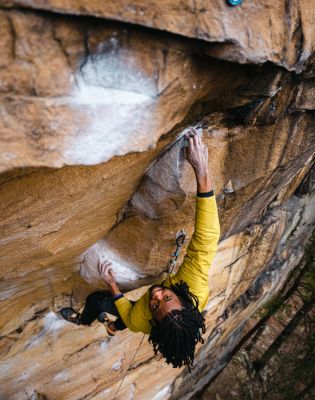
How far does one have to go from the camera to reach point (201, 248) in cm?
223

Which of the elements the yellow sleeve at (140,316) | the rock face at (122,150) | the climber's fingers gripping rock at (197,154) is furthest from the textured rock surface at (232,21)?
the yellow sleeve at (140,316)

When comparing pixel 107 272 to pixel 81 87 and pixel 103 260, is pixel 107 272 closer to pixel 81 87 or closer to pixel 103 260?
pixel 103 260

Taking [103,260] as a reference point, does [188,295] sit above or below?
above

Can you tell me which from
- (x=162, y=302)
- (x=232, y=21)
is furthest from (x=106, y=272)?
(x=232, y=21)

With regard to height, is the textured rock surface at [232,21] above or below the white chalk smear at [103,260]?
above

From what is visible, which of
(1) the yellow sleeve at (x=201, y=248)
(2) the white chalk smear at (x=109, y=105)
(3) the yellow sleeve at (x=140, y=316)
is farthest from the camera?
(3) the yellow sleeve at (x=140, y=316)

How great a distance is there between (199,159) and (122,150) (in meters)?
0.65

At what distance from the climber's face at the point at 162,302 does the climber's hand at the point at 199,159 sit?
0.62 meters

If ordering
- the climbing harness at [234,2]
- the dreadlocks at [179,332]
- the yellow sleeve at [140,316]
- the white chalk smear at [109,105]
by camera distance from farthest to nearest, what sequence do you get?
1. the yellow sleeve at [140,316]
2. the dreadlocks at [179,332]
3. the climbing harness at [234,2]
4. the white chalk smear at [109,105]

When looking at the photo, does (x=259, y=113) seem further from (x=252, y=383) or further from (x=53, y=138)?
(x=252, y=383)

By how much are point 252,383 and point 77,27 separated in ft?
22.5

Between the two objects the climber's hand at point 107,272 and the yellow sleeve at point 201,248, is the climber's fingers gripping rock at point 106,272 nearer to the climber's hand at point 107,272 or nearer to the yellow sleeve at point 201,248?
the climber's hand at point 107,272

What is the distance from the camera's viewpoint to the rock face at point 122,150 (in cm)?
141

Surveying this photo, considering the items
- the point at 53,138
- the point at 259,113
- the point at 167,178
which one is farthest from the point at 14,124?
the point at 259,113
